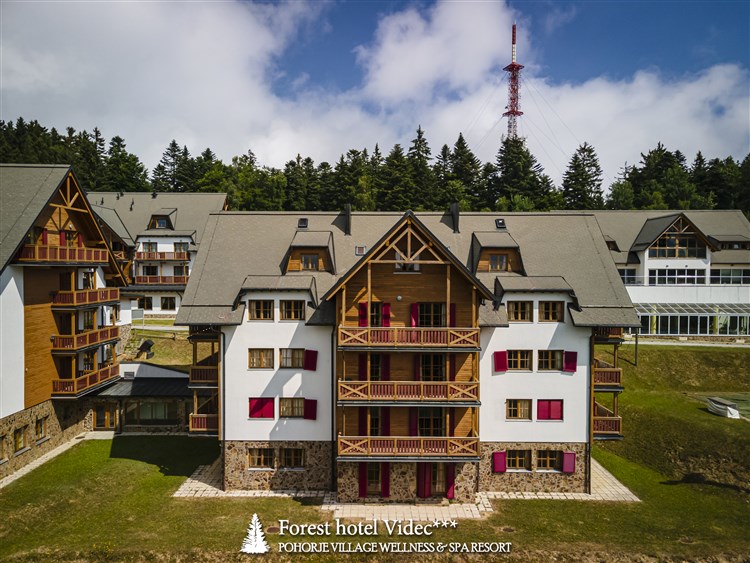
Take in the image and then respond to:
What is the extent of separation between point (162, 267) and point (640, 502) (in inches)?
2293

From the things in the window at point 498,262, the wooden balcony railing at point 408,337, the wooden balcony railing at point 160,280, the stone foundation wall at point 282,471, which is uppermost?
the window at point 498,262

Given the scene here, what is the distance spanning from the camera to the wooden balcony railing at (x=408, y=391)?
80.8ft

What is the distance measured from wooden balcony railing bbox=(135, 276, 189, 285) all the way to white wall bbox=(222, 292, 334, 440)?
1513 inches

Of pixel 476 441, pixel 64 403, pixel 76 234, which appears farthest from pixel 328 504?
pixel 76 234

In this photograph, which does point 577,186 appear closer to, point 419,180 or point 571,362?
point 419,180

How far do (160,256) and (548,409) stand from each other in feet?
171

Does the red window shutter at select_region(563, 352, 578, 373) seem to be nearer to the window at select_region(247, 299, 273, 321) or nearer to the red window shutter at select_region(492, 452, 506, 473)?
the red window shutter at select_region(492, 452, 506, 473)

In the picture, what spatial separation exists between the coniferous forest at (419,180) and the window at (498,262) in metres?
47.5

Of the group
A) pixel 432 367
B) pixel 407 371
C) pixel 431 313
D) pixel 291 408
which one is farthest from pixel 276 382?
pixel 431 313

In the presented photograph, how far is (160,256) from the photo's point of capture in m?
61.0

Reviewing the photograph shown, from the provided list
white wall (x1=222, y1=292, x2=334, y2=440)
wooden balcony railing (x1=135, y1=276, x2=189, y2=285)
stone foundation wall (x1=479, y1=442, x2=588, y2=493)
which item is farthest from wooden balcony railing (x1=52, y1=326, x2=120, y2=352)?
stone foundation wall (x1=479, y1=442, x2=588, y2=493)

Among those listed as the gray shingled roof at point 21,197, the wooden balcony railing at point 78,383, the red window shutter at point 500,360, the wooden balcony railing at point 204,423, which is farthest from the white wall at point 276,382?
the gray shingled roof at point 21,197

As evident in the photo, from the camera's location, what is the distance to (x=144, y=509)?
954 inches

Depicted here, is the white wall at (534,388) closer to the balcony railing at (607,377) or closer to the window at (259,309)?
the balcony railing at (607,377)
